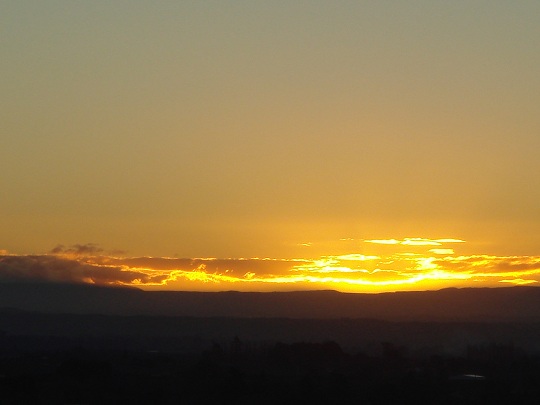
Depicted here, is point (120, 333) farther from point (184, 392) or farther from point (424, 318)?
point (184, 392)

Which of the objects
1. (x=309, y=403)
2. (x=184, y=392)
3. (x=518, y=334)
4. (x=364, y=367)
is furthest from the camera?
(x=518, y=334)

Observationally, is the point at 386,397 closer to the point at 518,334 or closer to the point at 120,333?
the point at 518,334

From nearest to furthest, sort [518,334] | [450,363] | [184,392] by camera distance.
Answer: [184,392] → [450,363] → [518,334]

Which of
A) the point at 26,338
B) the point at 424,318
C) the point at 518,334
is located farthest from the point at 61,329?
the point at 518,334

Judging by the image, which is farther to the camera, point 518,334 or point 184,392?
point 518,334

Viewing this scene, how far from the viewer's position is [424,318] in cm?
13512

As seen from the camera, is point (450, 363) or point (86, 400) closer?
point (86, 400)

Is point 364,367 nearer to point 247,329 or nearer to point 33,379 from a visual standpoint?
point 33,379

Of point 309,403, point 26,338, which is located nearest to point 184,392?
point 309,403

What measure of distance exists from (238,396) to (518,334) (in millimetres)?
79727

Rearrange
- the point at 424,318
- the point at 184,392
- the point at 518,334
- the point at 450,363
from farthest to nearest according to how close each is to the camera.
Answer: the point at 424,318 → the point at 518,334 → the point at 450,363 → the point at 184,392

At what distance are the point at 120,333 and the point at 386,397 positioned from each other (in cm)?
9882

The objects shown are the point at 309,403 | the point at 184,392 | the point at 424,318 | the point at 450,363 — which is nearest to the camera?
the point at 309,403

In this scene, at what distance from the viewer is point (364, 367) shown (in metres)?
64.4
